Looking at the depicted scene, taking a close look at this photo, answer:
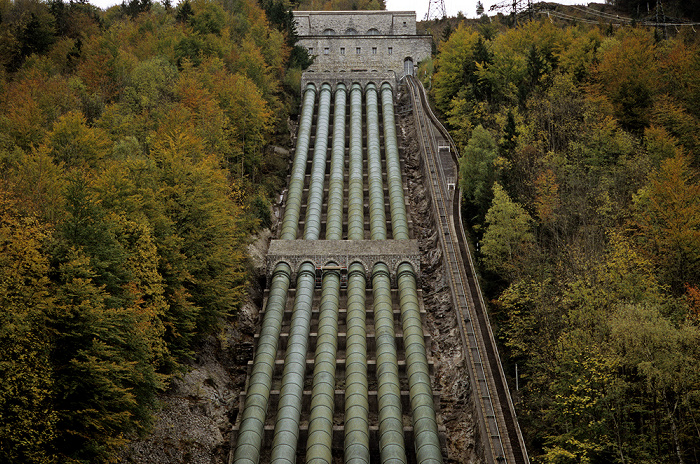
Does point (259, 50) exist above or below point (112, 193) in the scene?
above

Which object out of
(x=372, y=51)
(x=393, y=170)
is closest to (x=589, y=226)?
(x=393, y=170)

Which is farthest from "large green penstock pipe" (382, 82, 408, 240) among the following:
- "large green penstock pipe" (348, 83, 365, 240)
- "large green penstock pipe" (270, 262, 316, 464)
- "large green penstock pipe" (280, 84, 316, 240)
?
"large green penstock pipe" (270, 262, 316, 464)

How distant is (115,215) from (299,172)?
28.9m

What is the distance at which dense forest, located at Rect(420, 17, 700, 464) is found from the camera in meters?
28.7

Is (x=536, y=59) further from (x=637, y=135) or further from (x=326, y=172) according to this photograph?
(x=326, y=172)

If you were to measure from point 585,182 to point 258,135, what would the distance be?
97.4ft

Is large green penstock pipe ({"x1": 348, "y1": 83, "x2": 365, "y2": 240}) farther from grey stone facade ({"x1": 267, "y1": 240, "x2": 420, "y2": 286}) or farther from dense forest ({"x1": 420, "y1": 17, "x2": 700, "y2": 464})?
dense forest ({"x1": 420, "y1": 17, "x2": 700, "y2": 464})

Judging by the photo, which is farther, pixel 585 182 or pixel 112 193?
pixel 585 182

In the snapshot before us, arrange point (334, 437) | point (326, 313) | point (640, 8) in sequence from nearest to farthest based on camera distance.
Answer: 1. point (334, 437)
2. point (326, 313)
3. point (640, 8)

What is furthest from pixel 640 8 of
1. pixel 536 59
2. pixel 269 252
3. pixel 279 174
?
pixel 269 252

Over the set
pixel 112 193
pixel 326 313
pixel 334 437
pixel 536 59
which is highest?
pixel 536 59

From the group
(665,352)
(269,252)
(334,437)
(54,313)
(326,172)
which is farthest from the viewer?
(326,172)

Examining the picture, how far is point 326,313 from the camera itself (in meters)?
40.8

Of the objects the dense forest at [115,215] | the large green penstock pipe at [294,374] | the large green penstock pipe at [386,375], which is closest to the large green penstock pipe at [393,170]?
the large green penstock pipe at [386,375]
